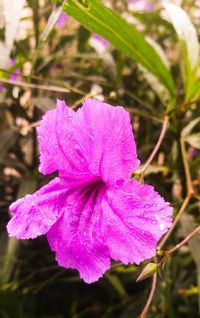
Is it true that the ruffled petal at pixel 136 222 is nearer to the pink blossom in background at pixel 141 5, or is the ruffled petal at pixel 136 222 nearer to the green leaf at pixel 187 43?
the green leaf at pixel 187 43

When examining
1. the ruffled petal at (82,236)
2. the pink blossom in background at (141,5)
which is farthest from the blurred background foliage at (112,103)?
the pink blossom in background at (141,5)

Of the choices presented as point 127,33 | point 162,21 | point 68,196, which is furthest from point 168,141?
point 68,196

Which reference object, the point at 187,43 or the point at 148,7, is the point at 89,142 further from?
the point at 148,7

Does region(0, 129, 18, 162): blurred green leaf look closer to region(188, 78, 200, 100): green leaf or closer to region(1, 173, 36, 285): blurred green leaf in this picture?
region(1, 173, 36, 285): blurred green leaf

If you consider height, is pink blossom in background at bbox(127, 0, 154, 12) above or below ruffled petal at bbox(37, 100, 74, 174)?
above

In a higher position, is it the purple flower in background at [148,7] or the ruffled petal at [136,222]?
the purple flower in background at [148,7]

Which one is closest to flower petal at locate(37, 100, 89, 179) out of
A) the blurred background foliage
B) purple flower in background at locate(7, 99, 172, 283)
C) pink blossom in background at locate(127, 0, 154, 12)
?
purple flower in background at locate(7, 99, 172, 283)
